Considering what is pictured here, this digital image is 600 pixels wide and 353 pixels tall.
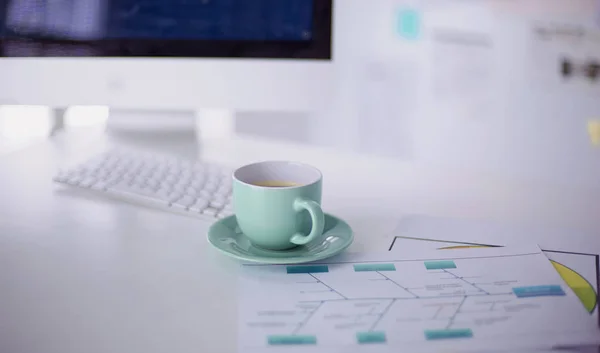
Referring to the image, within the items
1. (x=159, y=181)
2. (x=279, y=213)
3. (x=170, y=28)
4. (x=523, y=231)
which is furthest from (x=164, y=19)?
(x=523, y=231)

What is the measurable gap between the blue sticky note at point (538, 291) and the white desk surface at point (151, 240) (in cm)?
11

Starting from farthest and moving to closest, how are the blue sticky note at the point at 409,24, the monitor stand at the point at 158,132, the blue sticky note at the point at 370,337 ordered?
1. the blue sticky note at the point at 409,24
2. the monitor stand at the point at 158,132
3. the blue sticky note at the point at 370,337

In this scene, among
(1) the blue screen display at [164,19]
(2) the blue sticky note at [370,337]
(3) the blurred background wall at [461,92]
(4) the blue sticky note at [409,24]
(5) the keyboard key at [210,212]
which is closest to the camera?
(2) the blue sticky note at [370,337]

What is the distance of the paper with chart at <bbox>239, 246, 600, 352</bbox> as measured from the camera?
36 centimetres

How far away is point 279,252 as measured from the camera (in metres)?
0.48

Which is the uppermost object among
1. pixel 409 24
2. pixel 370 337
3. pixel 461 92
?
pixel 409 24

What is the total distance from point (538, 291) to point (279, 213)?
0.66 feet

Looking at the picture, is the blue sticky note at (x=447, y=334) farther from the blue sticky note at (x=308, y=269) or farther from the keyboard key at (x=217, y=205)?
the keyboard key at (x=217, y=205)

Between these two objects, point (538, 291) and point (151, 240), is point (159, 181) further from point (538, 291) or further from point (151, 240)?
point (538, 291)

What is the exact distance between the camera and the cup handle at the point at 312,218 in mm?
457

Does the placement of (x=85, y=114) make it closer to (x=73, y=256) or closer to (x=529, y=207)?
(x=73, y=256)

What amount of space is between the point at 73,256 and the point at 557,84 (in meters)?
0.87

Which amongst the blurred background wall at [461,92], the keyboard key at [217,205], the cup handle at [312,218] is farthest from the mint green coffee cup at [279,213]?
the blurred background wall at [461,92]

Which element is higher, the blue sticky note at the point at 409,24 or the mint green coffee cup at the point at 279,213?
the blue sticky note at the point at 409,24
